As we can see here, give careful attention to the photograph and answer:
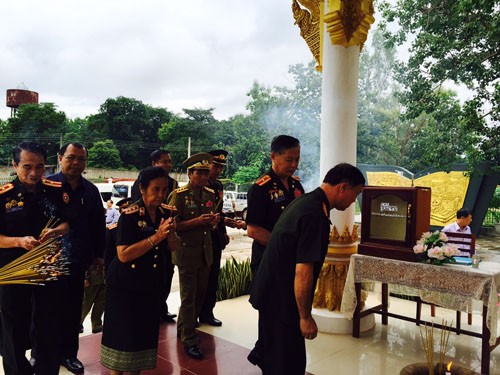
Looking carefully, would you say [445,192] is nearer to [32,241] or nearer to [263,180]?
[263,180]

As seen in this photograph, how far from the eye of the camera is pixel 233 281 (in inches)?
192

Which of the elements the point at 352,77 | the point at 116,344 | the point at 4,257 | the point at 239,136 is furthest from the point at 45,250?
the point at 239,136

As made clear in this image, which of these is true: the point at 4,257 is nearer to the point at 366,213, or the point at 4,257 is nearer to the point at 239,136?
the point at 366,213

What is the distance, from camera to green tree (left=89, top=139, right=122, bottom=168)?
26172 mm

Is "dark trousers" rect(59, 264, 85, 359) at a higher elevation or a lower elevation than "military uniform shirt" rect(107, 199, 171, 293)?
lower

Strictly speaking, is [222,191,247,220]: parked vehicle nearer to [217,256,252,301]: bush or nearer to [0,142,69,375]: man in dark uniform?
[217,256,252,301]: bush

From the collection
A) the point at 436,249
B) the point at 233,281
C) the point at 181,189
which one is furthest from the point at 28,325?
the point at 436,249

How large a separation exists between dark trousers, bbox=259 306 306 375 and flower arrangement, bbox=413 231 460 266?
1.66 metres

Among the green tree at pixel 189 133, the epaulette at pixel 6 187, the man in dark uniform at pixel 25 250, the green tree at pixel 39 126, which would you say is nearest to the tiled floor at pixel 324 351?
the man in dark uniform at pixel 25 250

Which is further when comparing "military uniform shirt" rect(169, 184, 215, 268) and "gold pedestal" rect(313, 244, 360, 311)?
"gold pedestal" rect(313, 244, 360, 311)

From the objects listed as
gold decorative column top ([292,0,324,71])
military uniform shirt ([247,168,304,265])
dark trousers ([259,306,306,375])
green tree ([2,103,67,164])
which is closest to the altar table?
military uniform shirt ([247,168,304,265])

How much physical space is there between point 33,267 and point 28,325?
522 mm

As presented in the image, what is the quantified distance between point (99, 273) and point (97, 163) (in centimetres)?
2450

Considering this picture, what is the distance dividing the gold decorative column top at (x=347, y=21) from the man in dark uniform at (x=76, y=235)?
248 centimetres
